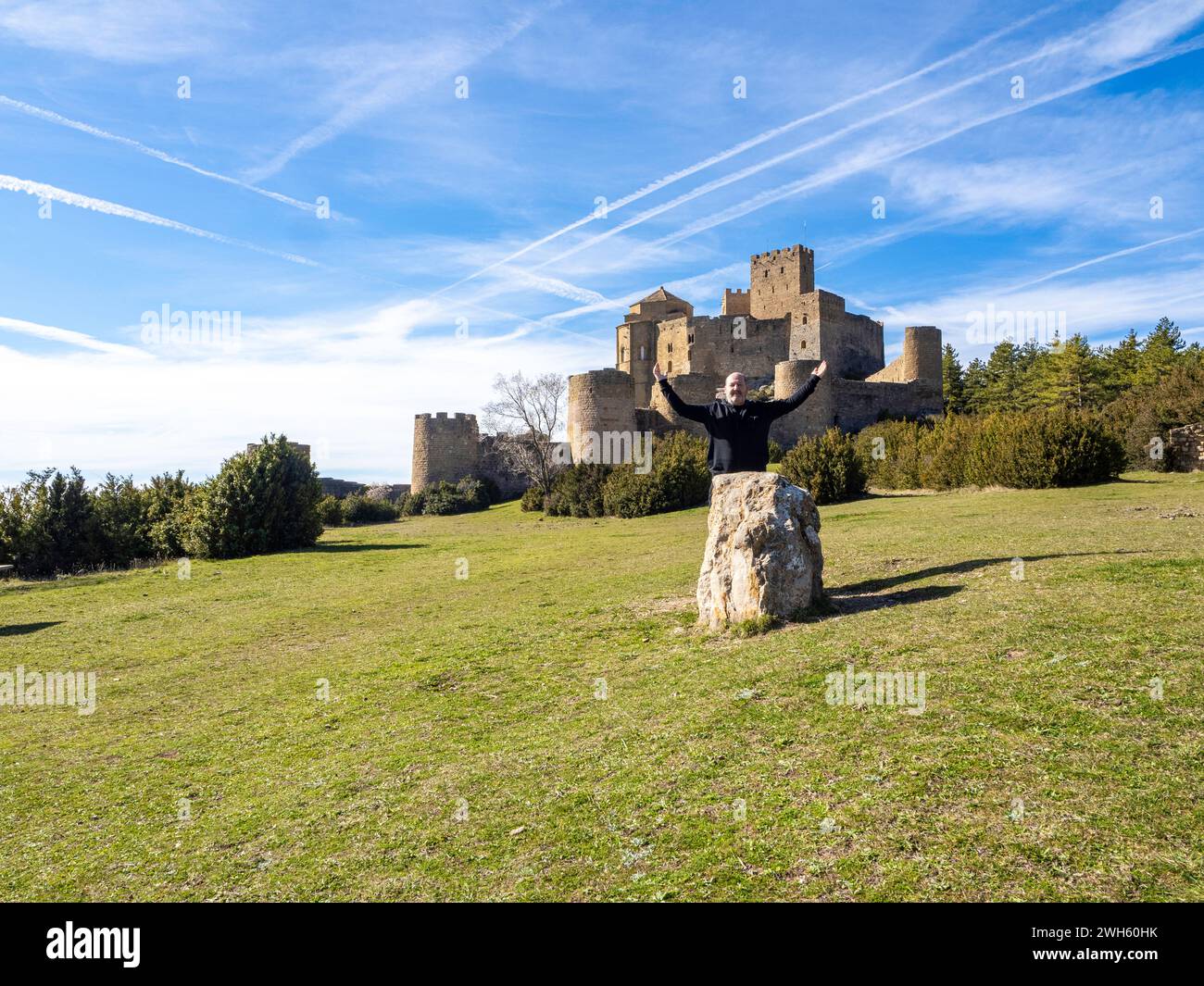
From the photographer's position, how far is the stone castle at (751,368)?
139 feet

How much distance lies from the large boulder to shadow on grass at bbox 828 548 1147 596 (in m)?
1.13

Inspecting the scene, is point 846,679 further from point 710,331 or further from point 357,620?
point 710,331

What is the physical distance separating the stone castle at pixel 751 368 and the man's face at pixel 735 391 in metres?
30.0

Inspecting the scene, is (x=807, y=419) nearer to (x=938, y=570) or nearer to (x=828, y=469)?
(x=828, y=469)

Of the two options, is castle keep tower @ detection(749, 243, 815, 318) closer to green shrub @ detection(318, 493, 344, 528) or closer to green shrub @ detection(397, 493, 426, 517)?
green shrub @ detection(397, 493, 426, 517)

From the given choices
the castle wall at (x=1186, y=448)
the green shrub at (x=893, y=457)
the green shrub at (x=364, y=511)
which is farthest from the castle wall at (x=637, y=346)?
the castle wall at (x=1186, y=448)

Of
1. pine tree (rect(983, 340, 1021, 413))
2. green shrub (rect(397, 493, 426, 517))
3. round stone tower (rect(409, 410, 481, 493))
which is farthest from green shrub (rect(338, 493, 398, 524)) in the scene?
pine tree (rect(983, 340, 1021, 413))

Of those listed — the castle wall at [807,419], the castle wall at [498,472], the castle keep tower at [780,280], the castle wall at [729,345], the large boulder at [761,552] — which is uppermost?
the castle keep tower at [780,280]

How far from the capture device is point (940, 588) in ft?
28.3

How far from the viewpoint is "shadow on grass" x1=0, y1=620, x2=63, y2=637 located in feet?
40.5

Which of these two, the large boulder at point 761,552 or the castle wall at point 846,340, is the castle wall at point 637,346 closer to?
the castle wall at point 846,340

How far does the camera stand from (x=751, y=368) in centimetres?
6456

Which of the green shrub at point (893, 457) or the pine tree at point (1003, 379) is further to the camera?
the pine tree at point (1003, 379)
